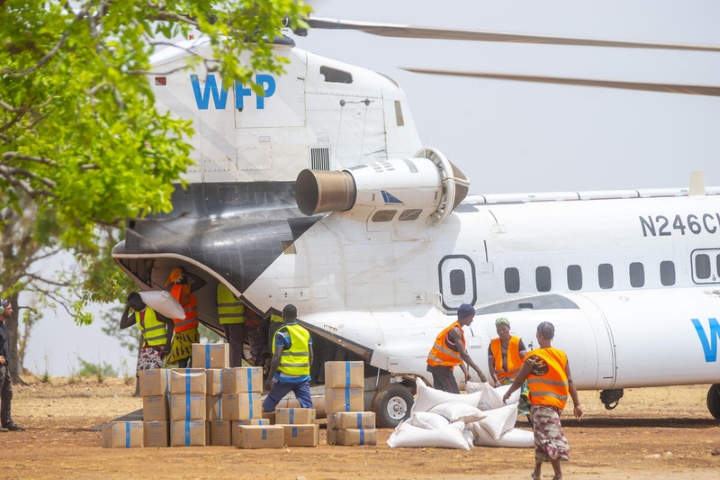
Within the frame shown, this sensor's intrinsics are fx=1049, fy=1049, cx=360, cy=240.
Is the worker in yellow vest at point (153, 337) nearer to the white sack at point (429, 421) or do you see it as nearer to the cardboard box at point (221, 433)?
the cardboard box at point (221, 433)

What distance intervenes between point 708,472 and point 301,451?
4.56 metres

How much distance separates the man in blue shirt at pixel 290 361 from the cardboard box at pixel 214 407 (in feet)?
2.15

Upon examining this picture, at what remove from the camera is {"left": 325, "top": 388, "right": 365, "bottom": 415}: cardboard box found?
13.5 metres

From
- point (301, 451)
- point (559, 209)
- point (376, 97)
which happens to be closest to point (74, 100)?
point (301, 451)

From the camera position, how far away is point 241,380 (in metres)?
13.1

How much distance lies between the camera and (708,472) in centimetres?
1081

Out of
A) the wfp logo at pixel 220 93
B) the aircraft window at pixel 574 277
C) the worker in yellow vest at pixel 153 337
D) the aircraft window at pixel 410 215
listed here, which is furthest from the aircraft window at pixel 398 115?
the worker in yellow vest at pixel 153 337

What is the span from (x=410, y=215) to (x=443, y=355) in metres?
2.66

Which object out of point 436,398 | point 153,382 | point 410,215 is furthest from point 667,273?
point 153,382

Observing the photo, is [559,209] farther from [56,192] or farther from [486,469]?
[56,192]

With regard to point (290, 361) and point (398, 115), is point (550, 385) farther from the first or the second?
point (398, 115)

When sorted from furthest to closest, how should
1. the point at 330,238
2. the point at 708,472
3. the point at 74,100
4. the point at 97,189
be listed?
the point at 330,238 → the point at 708,472 → the point at 74,100 → the point at 97,189

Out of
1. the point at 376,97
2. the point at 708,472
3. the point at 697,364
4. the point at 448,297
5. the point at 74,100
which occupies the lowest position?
the point at 708,472

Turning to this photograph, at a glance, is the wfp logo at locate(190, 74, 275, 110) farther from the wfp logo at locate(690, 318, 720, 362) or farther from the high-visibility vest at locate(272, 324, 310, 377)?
the wfp logo at locate(690, 318, 720, 362)
